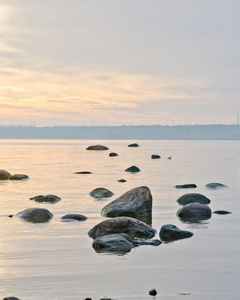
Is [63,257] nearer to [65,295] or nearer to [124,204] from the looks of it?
[65,295]

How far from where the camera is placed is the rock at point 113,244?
14119mm

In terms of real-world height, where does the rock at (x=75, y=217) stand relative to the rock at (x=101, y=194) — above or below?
below

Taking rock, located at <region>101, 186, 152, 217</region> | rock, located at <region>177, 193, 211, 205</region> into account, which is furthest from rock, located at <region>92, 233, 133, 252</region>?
rock, located at <region>177, 193, 211, 205</region>

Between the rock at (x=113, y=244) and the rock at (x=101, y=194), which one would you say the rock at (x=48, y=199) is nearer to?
the rock at (x=101, y=194)

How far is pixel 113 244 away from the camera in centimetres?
1432

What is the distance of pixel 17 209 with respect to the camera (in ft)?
73.3

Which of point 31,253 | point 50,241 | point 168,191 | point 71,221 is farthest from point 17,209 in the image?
point 168,191

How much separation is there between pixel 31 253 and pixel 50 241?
167 centimetres

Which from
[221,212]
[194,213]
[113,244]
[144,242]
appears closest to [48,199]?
[194,213]

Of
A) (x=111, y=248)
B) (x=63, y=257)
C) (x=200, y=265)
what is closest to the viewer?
(x=200, y=265)

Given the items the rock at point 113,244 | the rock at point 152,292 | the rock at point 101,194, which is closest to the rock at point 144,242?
the rock at point 113,244

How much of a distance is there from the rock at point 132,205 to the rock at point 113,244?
5376 mm

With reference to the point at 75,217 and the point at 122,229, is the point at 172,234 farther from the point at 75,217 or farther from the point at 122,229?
the point at 75,217

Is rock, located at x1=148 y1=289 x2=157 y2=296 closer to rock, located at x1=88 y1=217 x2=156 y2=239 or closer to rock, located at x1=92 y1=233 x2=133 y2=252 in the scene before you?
rock, located at x1=92 y1=233 x2=133 y2=252
